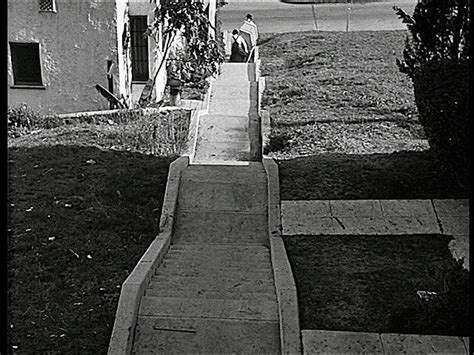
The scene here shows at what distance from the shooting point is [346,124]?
38.9 feet

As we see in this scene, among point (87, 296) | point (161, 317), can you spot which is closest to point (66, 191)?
point (87, 296)

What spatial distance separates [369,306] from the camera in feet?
20.6

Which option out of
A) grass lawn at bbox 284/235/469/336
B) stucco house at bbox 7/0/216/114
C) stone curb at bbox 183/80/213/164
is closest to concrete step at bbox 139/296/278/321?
grass lawn at bbox 284/235/469/336

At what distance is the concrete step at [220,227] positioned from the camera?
8.58 meters

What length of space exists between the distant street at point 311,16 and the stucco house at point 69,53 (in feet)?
35.0

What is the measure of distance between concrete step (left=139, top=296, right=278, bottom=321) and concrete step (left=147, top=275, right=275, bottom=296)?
0.31 meters

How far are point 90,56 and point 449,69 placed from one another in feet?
22.4

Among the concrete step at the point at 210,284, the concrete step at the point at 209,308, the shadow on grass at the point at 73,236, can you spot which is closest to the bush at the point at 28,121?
the shadow on grass at the point at 73,236

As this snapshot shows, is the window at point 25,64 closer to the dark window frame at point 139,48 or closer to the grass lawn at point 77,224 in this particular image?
the dark window frame at point 139,48

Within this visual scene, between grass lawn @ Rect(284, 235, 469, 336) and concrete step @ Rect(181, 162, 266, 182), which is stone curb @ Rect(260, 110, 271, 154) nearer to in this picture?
concrete step @ Rect(181, 162, 266, 182)

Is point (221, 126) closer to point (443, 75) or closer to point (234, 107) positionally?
point (234, 107)

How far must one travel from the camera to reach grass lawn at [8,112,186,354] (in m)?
6.14

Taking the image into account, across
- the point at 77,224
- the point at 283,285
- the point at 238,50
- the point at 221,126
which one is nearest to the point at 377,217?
the point at 283,285

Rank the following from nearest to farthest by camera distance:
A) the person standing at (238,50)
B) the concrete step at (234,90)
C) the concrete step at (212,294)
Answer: the concrete step at (212,294), the concrete step at (234,90), the person standing at (238,50)
